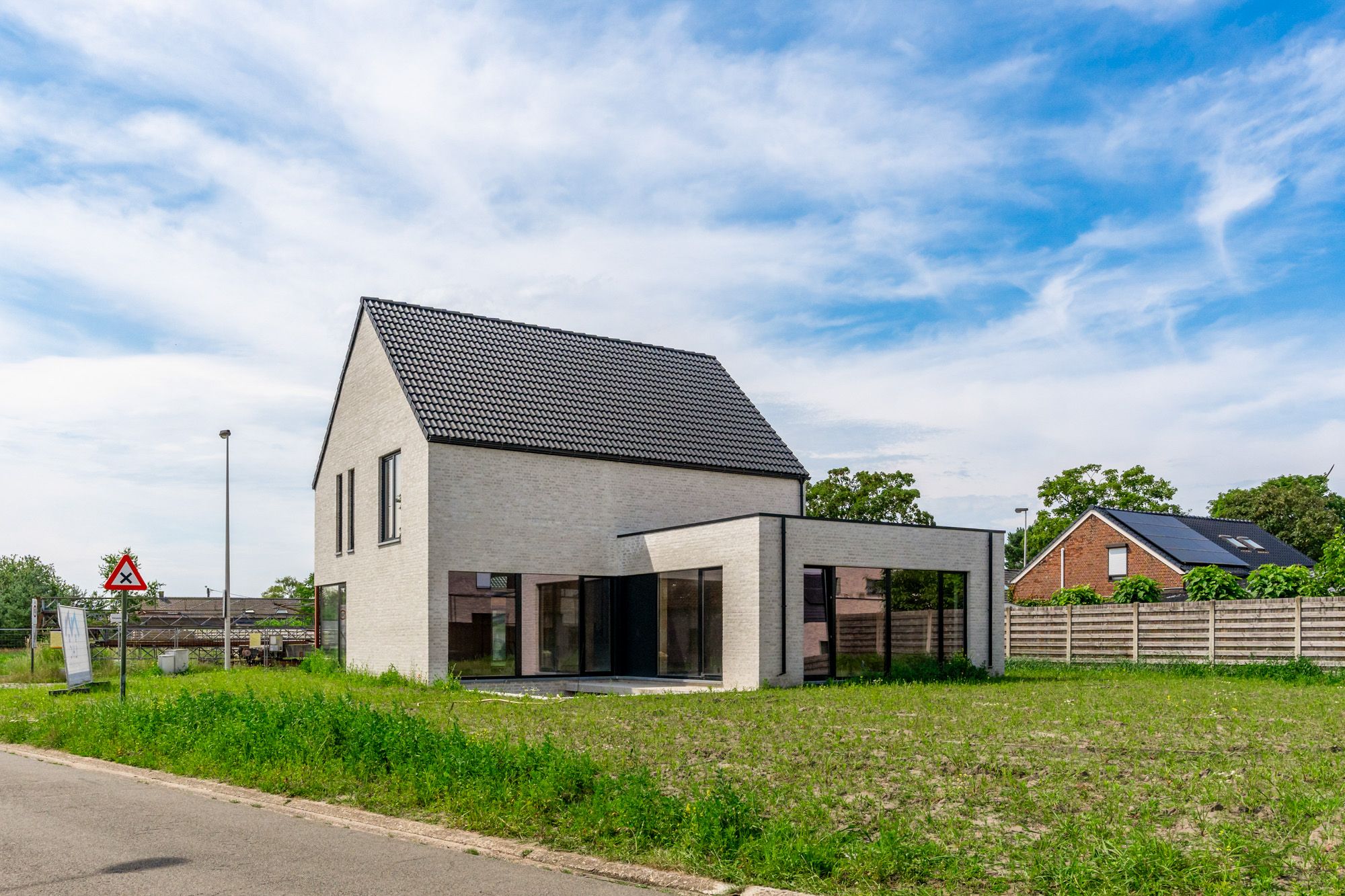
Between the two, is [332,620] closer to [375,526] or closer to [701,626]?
[375,526]

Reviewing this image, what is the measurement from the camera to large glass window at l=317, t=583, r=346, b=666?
1058 inches

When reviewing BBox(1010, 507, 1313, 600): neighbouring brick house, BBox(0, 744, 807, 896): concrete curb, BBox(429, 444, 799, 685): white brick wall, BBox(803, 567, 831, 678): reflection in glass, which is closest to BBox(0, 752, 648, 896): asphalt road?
BBox(0, 744, 807, 896): concrete curb

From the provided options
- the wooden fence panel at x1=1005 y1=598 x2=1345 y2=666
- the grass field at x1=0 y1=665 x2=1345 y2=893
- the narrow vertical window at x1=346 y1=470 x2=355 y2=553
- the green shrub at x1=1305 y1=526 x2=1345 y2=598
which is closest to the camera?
the grass field at x1=0 y1=665 x2=1345 y2=893

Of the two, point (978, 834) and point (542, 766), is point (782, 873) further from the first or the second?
point (542, 766)

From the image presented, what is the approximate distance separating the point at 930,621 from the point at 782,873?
16.5m

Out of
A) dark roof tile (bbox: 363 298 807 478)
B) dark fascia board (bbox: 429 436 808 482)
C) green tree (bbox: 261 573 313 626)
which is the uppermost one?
dark roof tile (bbox: 363 298 807 478)

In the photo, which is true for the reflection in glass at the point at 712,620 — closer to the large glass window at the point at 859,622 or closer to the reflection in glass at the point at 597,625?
the large glass window at the point at 859,622

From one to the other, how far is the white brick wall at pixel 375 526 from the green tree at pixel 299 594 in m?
27.3

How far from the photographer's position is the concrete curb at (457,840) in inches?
276

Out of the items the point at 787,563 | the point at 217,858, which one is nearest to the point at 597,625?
the point at 787,563

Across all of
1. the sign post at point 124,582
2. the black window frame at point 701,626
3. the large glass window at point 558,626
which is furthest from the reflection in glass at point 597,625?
the sign post at point 124,582

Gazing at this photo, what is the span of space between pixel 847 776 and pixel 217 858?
15.9 ft

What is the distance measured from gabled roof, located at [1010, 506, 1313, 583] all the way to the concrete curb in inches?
1426

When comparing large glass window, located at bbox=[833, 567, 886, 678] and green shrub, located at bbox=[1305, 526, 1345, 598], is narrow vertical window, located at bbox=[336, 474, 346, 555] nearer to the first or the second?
large glass window, located at bbox=[833, 567, 886, 678]
